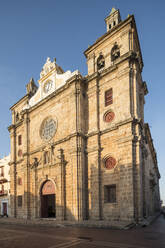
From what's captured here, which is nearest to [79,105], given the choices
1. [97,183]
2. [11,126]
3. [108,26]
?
[97,183]

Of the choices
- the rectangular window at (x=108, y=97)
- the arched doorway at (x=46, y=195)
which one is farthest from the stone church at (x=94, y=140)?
the arched doorway at (x=46, y=195)

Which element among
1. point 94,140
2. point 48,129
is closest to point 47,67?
point 48,129

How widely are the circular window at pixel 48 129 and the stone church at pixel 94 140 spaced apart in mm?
112

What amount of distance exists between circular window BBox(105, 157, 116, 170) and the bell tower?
13.9m

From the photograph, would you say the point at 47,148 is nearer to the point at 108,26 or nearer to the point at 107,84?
the point at 107,84

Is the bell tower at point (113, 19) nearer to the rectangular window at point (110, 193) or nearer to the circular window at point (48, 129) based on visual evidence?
the circular window at point (48, 129)

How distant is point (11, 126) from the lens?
104 feet

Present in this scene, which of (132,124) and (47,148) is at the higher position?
(132,124)

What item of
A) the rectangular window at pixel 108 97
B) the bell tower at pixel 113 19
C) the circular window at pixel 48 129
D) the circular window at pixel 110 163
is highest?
the bell tower at pixel 113 19

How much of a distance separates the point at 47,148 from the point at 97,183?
728 cm

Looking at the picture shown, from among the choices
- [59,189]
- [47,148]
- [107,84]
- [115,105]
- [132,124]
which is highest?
[107,84]

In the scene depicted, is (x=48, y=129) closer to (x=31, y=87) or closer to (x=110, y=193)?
(x=31, y=87)

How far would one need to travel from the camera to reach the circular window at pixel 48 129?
79.2ft

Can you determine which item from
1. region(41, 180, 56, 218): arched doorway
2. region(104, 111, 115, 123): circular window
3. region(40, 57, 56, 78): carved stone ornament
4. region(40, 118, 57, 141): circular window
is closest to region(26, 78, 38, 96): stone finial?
region(40, 57, 56, 78): carved stone ornament
